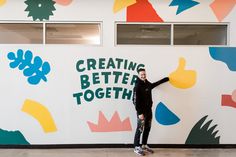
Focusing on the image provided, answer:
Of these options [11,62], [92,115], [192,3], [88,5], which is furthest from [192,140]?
[11,62]

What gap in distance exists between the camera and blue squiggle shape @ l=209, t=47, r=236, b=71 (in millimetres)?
6340

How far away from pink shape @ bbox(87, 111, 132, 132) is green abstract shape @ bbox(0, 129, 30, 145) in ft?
4.45

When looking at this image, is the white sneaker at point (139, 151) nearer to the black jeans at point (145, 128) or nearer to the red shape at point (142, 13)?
the black jeans at point (145, 128)

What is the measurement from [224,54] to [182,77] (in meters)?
0.95

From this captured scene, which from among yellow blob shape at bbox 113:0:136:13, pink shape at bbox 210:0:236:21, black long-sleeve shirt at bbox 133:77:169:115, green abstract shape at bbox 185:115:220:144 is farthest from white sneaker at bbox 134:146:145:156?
pink shape at bbox 210:0:236:21

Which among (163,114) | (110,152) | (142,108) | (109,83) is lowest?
(110,152)

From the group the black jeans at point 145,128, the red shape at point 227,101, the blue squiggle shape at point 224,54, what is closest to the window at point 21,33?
the black jeans at point 145,128

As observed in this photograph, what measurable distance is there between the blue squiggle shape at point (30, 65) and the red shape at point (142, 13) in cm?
190

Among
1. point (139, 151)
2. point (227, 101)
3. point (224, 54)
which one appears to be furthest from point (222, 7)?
point (139, 151)

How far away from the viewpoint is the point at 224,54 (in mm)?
6344

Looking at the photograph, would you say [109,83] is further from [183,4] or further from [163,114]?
[183,4]

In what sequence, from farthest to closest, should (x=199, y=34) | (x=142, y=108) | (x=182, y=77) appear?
1. (x=199, y=34)
2. (x=182, y=77)
3. (x=142, y=108)

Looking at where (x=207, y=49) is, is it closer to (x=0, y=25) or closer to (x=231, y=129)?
(x=231, y=129)

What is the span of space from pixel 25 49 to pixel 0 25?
725 millimetres
